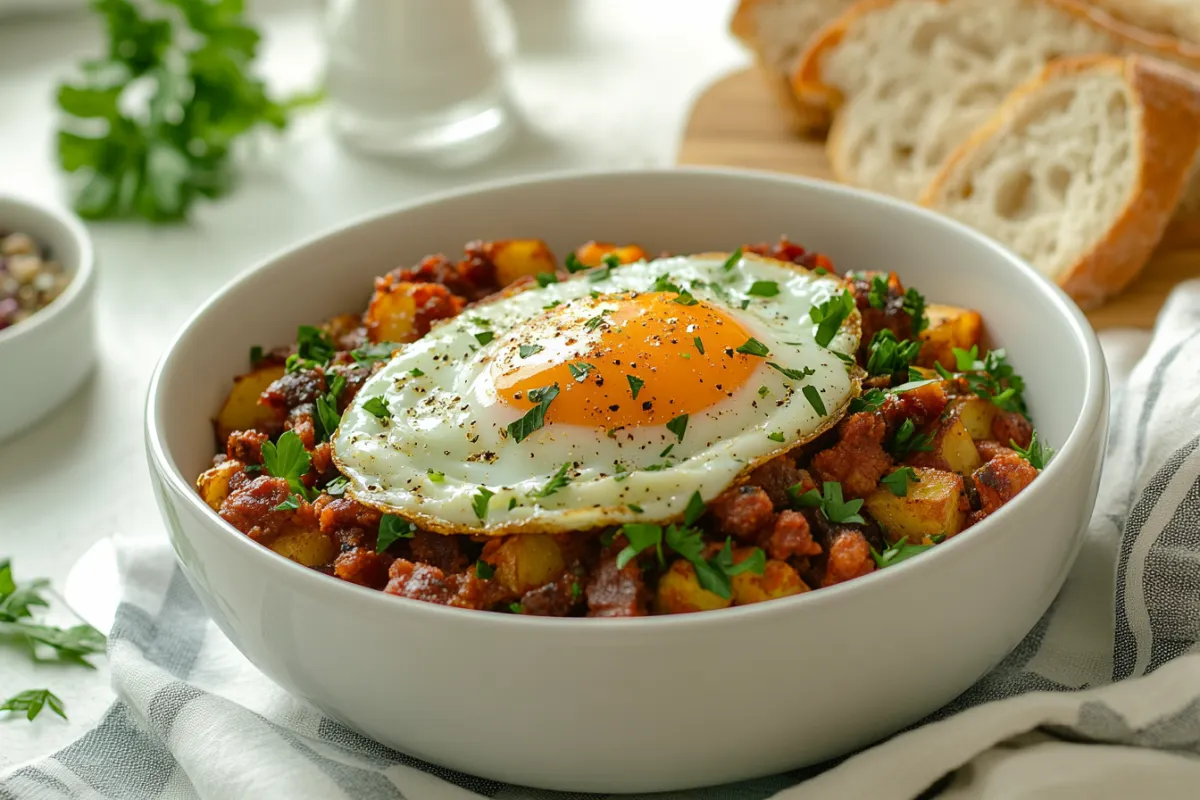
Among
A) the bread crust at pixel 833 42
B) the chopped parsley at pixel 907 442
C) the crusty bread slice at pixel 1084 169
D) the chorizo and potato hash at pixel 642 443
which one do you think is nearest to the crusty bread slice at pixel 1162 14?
the bread crust at pixel 833 42

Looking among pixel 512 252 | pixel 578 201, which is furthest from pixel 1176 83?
pixel 512 252

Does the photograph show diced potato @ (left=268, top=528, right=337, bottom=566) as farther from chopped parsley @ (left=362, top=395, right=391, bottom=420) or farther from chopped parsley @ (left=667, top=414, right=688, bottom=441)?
chopped parsley @ (left=667, top=414, right=688, bottom=441)

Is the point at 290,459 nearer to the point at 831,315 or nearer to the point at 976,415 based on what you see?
the point at 831,315

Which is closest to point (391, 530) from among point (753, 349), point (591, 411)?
point (591, 411)

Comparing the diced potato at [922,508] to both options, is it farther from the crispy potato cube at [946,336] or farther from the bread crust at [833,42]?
the bread crust at [833,42]

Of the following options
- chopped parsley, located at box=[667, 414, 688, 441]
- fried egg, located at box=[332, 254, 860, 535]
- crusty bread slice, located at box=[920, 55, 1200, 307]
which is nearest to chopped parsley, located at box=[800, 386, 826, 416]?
fried egg, located at box=[332, 254, 860, 535]

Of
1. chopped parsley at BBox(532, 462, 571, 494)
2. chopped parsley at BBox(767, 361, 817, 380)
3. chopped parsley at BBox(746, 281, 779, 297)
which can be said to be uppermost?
chopped parsley at BBox(767, 361, 817, 380)

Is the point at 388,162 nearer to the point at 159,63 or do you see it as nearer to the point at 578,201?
the point at 159,63
